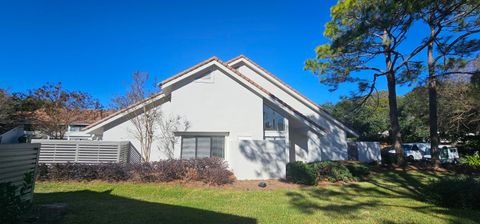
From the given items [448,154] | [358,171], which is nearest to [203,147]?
[358,171]

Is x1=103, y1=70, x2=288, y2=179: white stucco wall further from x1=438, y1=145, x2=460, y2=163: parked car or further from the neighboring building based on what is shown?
x1=438, y1=145, x2=460, y2=163: parked car

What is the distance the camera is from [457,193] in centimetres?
789

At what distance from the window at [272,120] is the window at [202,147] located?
3.10 metres

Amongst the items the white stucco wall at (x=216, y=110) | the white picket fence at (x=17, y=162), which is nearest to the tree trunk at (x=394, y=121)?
the white stucco wall at (x=216, y=110)

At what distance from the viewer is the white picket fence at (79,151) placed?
12.2 metres

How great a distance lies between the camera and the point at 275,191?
10.6 m

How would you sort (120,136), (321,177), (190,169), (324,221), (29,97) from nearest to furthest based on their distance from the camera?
(324,221) → (190,169) → (321,177) → (120,136) → (29,97)

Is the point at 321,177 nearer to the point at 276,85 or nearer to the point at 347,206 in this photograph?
the point at 347,206

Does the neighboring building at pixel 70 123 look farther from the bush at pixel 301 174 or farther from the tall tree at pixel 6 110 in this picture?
the bush at pixel 301 174

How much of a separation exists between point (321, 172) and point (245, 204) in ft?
20.0

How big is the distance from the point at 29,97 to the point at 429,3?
37.0 meters

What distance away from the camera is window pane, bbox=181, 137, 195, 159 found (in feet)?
49.0

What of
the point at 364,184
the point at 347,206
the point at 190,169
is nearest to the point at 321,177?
the point at 364,184

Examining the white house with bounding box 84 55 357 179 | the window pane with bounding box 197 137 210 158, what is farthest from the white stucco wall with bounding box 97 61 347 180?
the window pane with bounding box 197 137 210 158
